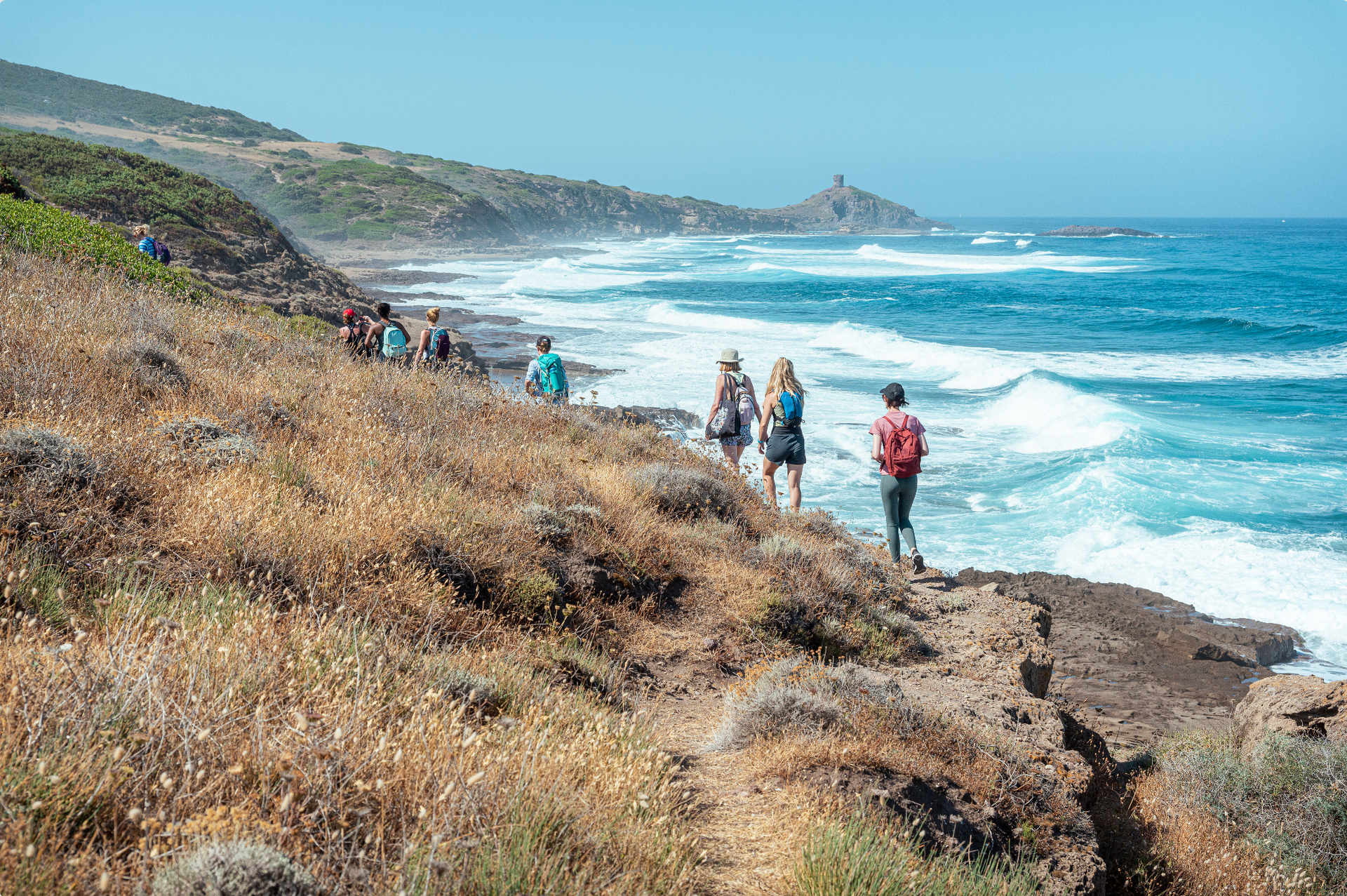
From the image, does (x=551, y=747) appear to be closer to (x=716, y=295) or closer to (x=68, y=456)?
(x=68, y=456)

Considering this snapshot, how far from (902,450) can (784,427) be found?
51.2 inches

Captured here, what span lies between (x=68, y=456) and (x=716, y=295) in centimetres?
4989

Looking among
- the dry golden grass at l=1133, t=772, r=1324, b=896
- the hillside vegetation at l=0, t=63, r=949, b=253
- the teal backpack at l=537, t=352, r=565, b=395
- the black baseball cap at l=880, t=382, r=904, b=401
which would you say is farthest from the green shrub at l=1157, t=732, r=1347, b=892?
the hillside vegetation at l=0, t=63, r=949, b=253

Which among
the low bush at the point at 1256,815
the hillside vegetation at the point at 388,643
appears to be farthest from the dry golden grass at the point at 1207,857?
the hillside vegetation at the point at 388,643

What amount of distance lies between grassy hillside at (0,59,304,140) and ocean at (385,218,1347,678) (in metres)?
69.9

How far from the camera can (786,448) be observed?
8.59 metres

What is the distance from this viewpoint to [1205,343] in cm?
3334

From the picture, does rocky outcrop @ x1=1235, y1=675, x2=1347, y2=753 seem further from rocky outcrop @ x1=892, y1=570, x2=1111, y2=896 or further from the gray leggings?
the gray leggings

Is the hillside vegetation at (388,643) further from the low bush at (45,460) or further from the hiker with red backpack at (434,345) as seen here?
the hiker with red backpack at (434,345)

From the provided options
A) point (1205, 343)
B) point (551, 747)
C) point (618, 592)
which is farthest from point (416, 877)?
point (1205, 343)

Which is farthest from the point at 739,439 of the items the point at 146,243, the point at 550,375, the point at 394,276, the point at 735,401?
the point at 394,276

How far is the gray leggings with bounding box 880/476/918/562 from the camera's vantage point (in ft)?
26.7

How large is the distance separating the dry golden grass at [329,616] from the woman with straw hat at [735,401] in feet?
2.87

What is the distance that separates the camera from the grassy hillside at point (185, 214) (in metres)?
22.1
